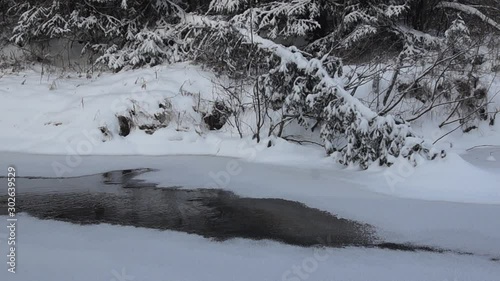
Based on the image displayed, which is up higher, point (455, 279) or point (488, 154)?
point (488, 154)

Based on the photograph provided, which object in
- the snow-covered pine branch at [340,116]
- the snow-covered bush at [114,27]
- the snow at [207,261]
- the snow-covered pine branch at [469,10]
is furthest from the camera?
the snow-covered bush at [114,27]

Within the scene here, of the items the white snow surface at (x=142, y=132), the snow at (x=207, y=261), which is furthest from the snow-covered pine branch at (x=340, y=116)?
the snow at (x=207, y=261)

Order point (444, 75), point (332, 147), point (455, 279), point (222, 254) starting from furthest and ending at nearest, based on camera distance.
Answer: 1. point (444, 75)
2. point (332, 147)
3. point (222, 254)
4. point (455, 279)

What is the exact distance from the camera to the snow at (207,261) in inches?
156

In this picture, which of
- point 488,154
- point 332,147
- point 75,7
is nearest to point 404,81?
point 488,154

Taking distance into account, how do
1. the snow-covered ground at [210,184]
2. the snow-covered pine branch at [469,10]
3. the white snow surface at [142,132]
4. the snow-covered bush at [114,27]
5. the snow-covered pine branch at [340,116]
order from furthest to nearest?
the snow-covered bush at [114,27]
the snow-covered pine branch at [469,10]
the white snow surface at [142,132]
the snow-covered pine branch at [340,116]
the snow-covered ground at [210,184]

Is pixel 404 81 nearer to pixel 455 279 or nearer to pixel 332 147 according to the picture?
pixel 332 147

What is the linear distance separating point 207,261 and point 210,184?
9.49 ft

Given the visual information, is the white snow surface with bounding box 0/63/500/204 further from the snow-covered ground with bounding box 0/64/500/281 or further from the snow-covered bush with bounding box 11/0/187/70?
the snow-covered bush with bounding box 11/0/187/70

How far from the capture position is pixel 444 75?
9.97m

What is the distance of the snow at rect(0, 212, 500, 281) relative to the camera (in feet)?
13.0

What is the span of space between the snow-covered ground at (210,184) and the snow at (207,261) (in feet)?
0.06

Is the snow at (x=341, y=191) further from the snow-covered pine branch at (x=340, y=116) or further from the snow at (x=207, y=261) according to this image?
the snow at (x=207, y=261)

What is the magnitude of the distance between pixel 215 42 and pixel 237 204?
5936 mm
